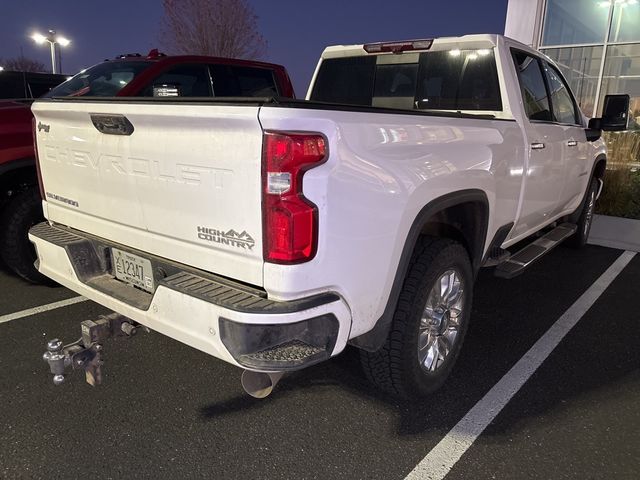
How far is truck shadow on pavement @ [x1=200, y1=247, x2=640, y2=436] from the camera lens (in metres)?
2.79

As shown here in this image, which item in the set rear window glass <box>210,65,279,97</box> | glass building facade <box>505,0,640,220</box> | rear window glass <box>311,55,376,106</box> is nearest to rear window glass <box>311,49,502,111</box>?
rear window glass <box>311,55,376,106</box>

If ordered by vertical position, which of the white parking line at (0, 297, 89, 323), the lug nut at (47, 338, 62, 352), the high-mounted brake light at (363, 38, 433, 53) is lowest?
the white parking line at (0, 297, 89, 323)

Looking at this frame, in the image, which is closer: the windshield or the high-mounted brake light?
the high-mounted brake light

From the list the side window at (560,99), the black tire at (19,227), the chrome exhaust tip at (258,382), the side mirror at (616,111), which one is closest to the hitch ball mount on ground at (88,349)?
the chrome exhaust tip at (258,382)

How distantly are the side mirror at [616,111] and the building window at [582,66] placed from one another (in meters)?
9.78

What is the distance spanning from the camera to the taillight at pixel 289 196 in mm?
1878

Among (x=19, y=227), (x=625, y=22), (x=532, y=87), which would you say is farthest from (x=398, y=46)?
(x=625, y=22)

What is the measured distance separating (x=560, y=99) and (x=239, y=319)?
3.94 m

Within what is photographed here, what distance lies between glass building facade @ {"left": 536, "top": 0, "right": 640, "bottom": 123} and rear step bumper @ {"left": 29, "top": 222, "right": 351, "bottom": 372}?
524 inches

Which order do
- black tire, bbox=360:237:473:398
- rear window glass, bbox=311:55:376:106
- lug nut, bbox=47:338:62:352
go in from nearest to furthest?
1. lug nut, bbox=47:338:62:352
2. black tire, bbox=360:237:473:398
3. rear window glass, bbox=311:55:376:106

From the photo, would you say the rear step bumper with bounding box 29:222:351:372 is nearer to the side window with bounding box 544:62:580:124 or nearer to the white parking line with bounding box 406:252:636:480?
the white parking line with bounding box 406:252:636:480

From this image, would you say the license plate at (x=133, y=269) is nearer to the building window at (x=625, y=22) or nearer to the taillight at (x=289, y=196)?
the taillight at (x=289, y=196)

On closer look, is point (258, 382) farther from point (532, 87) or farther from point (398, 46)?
point (532, 87)

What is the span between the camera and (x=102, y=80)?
5031mm
